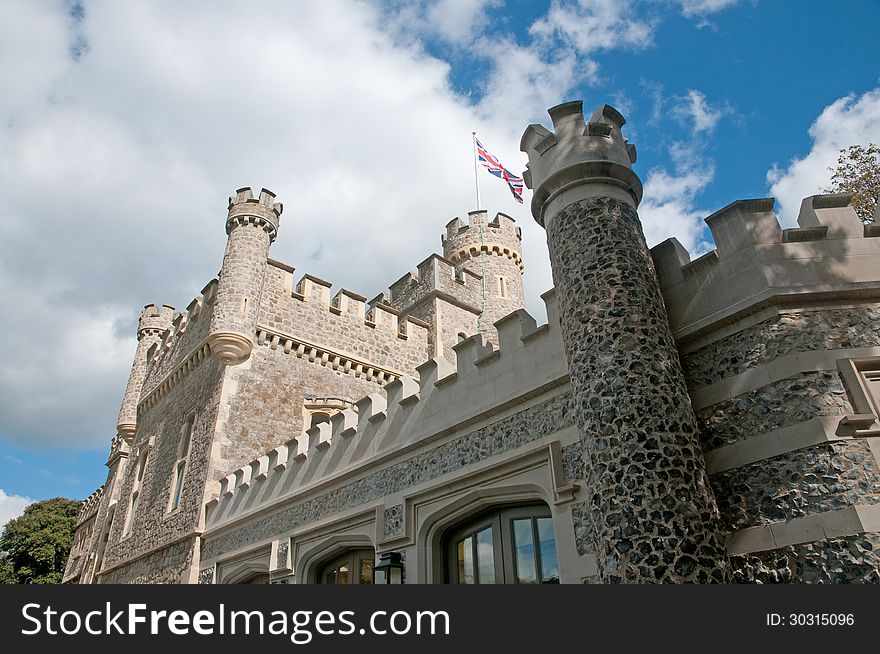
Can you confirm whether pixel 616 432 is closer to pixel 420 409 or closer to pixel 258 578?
pixel 420 409

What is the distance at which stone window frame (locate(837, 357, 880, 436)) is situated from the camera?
174 inches

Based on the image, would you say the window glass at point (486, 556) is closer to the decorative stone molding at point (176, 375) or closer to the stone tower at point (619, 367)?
the stone tower at point (619, 367)

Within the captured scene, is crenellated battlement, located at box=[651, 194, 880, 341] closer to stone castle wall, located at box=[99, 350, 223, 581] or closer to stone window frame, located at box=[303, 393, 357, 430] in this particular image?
stone window frame, located at box=[303, 393, 357, 430]

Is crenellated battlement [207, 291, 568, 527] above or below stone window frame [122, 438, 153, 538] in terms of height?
below

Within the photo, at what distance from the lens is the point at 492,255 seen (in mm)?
22203

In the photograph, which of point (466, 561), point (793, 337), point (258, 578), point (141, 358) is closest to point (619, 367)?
point (793, 337)

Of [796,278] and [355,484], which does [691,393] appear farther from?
[355,484]

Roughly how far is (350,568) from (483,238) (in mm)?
15484

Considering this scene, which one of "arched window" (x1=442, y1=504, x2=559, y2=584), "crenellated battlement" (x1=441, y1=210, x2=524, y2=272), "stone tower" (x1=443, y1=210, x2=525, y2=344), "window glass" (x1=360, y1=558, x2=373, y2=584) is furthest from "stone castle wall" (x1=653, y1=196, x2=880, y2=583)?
"crenellated battlement" (x1=441, y1=210, x2=524, y2=272)

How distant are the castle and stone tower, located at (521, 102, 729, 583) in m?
0.02

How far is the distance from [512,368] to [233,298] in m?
9.15

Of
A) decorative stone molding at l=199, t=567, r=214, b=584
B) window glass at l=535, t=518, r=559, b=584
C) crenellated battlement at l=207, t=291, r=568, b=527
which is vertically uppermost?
crenellated battlement at l=207, t=291, r=568, b=527

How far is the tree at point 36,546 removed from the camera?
3162 centimetres

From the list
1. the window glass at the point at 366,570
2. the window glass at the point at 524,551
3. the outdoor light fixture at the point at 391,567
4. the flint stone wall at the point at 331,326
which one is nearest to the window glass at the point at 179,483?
the flint stone wall at the point at 331,326
